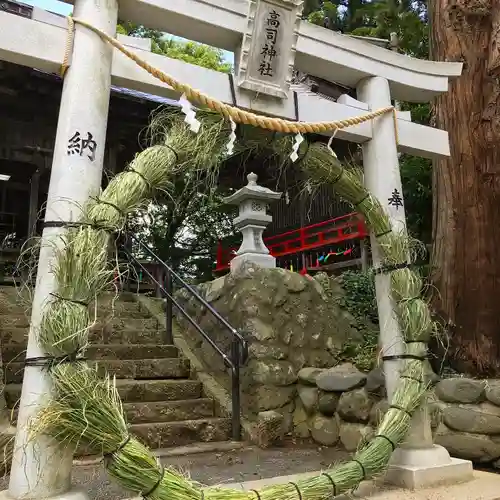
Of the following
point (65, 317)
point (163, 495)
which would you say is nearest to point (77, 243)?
point (65, 317)

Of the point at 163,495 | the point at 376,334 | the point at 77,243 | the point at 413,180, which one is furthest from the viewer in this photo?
the point at 413,180

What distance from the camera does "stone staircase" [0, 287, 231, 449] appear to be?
13.9 ft

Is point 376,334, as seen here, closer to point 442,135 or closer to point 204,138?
point 442,135

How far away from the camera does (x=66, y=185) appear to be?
2.27 m

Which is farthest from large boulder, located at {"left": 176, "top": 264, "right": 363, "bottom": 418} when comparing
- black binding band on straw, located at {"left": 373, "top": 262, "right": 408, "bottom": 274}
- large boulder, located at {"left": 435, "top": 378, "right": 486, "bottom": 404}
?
black binding band on straw, located at {"left": 373, "top": 262, "right": 408, "bottom": 274}

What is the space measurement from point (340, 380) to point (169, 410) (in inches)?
60.9

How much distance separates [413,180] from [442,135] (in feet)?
12.9

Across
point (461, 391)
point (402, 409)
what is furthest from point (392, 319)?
point (461, 391)

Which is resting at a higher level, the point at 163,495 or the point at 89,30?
the point at 89,30

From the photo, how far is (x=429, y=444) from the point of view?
2.91 meters

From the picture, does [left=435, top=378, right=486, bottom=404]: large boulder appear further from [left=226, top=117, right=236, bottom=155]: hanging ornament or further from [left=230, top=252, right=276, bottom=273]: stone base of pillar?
[left=226, top=117, right=236, bottom=155]: hanging ornament

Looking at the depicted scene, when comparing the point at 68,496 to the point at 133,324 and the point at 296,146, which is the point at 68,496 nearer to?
the point at 296,146

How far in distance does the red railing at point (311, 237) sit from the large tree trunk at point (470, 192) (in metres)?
2.78

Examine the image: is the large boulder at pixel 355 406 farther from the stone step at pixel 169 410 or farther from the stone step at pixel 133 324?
the stone step at pixel 133 324
